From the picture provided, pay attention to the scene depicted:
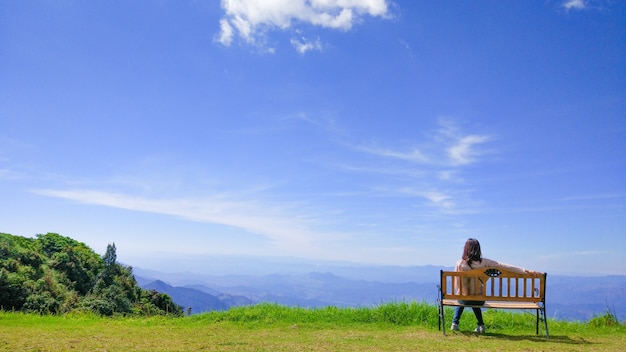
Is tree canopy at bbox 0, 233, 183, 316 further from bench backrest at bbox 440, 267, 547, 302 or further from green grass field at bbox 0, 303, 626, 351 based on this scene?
bench backrest at bbox 440, 267, 547, 302

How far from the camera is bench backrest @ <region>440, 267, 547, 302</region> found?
27.5 ft

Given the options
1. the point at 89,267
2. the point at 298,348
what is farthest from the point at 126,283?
the point at 298,348

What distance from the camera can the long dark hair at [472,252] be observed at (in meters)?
8.81

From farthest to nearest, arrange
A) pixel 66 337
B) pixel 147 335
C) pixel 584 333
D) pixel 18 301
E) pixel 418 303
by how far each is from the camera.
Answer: pixel 18 301
pixel 418 303
pixel 584 333
pixel 147 335
pixel 66 337

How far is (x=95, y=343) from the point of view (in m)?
7.29

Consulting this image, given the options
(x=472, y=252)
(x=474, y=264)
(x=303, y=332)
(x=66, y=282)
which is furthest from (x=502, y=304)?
(x=66, y=282)

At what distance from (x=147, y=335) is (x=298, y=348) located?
123 inches

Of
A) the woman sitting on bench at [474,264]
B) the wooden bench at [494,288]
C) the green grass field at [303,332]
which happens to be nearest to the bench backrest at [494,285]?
the wooden bench at [494,288]

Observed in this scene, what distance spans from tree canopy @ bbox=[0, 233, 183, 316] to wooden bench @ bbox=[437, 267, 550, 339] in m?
10.9

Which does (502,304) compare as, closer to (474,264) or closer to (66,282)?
(474,264)

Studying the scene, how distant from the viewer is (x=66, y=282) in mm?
24422

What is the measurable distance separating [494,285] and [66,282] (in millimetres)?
23120

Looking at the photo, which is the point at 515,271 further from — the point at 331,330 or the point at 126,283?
the point at 126,283

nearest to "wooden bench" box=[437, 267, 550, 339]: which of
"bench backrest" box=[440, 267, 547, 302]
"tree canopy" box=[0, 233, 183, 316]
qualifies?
"bench backrest" box=[440, 267, 547, 302]
